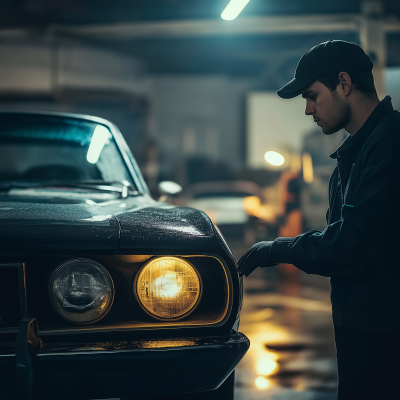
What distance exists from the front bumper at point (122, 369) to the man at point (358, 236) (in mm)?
353

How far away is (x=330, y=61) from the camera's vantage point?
5.79ft

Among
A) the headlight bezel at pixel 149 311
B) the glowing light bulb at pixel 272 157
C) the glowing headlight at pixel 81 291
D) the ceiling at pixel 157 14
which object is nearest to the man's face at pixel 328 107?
the headlight bezel at pixel 149 311

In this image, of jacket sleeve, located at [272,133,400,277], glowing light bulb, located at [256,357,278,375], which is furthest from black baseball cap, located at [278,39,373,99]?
glowing light bulb, located at [256,357,278,375]

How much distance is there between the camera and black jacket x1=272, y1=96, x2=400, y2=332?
5.18 feet

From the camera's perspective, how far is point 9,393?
1532 millimetres

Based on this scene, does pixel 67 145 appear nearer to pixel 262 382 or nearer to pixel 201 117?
pixel 262 382

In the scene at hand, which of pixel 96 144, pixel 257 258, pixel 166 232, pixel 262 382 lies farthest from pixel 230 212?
pixel 166 232

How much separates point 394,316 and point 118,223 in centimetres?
88

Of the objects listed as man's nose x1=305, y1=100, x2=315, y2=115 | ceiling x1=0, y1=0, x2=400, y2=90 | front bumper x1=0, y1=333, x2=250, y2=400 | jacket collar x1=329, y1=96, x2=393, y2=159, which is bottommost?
front bumper x1=0, y1=333, x2=250, y2=400

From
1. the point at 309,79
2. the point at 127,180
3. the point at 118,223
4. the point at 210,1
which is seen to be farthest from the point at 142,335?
the point at 210,1

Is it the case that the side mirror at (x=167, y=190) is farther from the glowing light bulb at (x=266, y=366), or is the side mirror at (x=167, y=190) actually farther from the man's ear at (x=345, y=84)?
the man's ear at (x=345, y=84)

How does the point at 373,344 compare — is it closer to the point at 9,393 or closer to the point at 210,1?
the point at 9,393

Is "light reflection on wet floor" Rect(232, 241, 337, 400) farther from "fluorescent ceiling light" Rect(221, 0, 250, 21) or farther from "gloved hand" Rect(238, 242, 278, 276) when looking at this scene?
"fluorescent ceiling light" Rect(221, 0, 250, 21)

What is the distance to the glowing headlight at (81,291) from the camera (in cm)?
169
